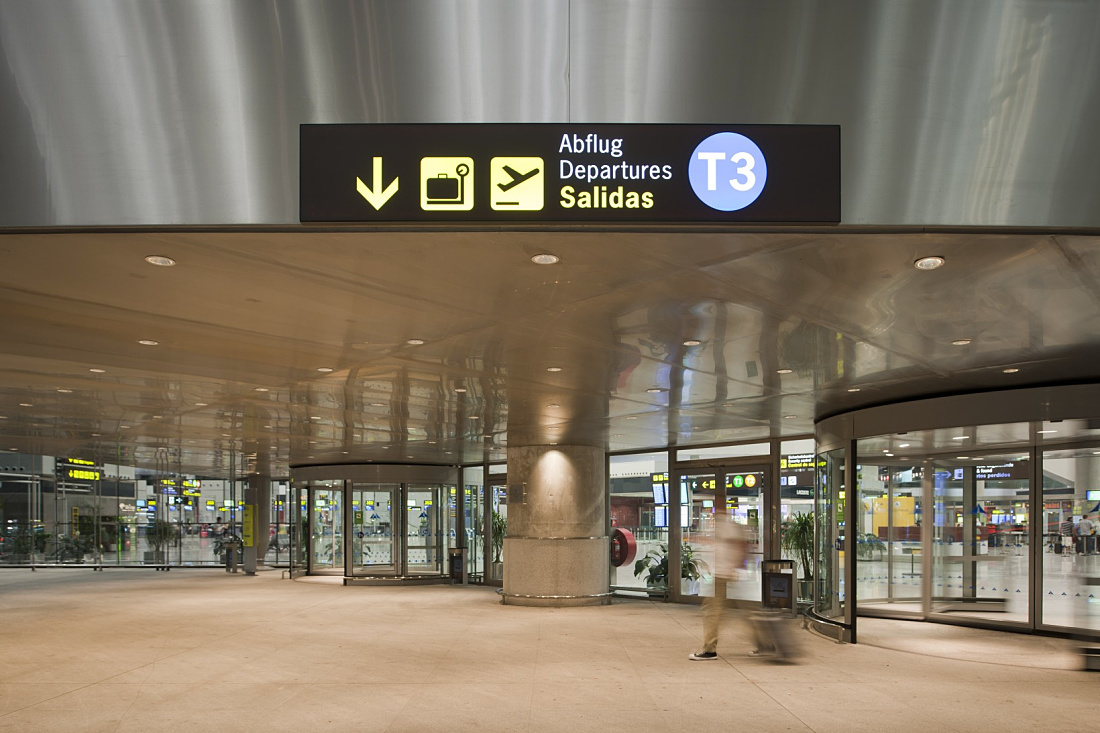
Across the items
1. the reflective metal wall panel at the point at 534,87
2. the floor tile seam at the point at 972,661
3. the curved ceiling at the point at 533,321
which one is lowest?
the floor tile seam at the point at 972,661

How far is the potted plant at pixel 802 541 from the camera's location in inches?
643

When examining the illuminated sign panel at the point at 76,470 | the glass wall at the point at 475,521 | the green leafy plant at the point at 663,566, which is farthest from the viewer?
the illuminated sign panel at the point at 76,470

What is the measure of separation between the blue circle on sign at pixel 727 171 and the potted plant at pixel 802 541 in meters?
12.9

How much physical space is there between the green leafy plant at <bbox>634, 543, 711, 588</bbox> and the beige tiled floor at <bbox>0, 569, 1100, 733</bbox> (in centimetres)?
229

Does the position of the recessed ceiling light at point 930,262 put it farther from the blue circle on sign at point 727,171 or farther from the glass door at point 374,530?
the glass door at point 374,530

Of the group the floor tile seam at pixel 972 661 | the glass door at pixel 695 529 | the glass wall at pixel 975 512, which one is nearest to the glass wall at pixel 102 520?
the glass door at pixel 695 529

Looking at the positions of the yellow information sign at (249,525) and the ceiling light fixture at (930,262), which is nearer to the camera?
the ceiling light fixture at (930,262)

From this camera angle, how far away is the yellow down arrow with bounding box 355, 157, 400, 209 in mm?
4469

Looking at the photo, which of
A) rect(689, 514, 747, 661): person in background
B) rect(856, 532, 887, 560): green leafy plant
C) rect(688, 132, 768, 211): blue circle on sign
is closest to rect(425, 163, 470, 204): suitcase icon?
rect(688, 132, 768, 211): blue circle on sign

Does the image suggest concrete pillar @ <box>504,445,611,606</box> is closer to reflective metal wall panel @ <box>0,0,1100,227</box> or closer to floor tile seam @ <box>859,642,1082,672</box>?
floor tile seam @ <box>859,642,1082,672</box>

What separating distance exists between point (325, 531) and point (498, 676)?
646 inches

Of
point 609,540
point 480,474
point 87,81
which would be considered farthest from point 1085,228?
point 480,474

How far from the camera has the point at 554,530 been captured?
1712cm

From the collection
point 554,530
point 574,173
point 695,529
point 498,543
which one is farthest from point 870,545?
point 574,173
